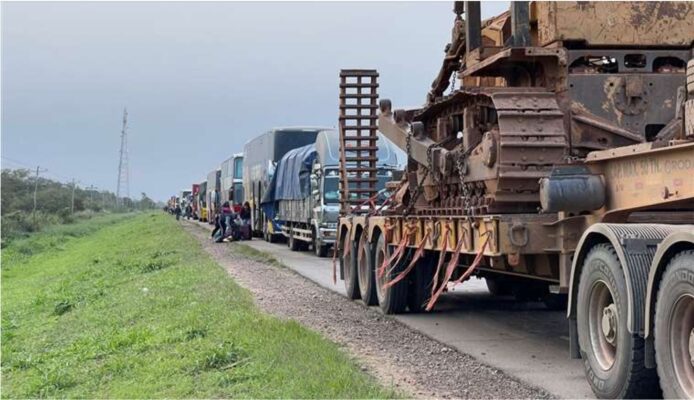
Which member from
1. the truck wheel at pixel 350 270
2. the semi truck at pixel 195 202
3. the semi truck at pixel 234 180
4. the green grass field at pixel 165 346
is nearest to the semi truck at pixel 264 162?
the semi truck at pixel 234 180

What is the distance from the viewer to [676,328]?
569 cm

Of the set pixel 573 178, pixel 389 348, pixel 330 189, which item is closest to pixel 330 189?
pixel 330 189

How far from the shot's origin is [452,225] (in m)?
9.26

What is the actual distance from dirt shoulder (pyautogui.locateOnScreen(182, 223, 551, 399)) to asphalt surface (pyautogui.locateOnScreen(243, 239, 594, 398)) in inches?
8.3

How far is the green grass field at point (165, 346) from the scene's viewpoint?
7.59m

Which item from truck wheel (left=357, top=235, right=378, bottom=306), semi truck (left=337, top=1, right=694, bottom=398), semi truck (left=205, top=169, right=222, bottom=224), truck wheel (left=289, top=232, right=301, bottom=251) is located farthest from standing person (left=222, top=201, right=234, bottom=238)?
semi truck (left=337, top=1, right=694, bottom=398)

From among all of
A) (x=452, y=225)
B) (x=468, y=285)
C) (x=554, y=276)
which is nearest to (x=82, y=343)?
(x=452, y=225)

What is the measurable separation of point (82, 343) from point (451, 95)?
207 inches

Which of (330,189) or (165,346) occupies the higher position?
(330,189)

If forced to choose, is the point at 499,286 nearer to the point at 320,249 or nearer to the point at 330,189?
the point at 330,189

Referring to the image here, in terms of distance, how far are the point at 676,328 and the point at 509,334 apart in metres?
4.77

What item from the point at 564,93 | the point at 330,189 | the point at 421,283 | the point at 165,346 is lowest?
the point at 165,346

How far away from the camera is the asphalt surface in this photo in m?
7.89

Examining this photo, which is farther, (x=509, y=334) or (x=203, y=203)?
(x=203, y=203)
